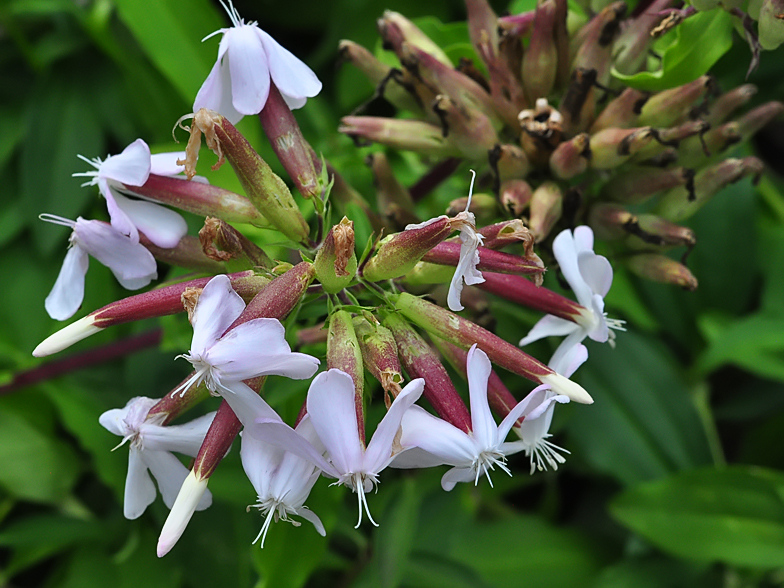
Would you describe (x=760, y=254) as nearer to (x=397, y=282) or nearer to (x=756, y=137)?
(x=756, y=137)

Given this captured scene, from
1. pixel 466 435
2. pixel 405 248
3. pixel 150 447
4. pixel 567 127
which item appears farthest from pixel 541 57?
pixel 150 447

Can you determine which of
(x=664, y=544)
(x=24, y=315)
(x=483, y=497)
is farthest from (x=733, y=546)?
(x=24, y=315)

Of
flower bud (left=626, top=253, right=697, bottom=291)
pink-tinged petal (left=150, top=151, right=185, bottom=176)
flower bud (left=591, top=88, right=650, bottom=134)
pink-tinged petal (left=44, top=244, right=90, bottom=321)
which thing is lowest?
flower bud (left=626, top=253, right=697, bottom=291)

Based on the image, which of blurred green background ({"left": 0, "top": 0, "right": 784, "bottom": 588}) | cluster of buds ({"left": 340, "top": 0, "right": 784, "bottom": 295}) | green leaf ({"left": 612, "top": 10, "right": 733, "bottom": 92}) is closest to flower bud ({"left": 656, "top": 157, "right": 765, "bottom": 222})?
cluster of buds ({"left": 340, "top": 0, "right": 784, "bottom": 295})

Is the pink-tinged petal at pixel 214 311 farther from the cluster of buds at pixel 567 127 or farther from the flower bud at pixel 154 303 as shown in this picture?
the cluster of buds at pixel 567 127

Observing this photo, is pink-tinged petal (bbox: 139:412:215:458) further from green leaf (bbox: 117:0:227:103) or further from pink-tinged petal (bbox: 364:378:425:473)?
green leaf (bbox: 117:0:227:103)

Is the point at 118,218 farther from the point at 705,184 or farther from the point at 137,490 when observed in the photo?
the point at 705,184
